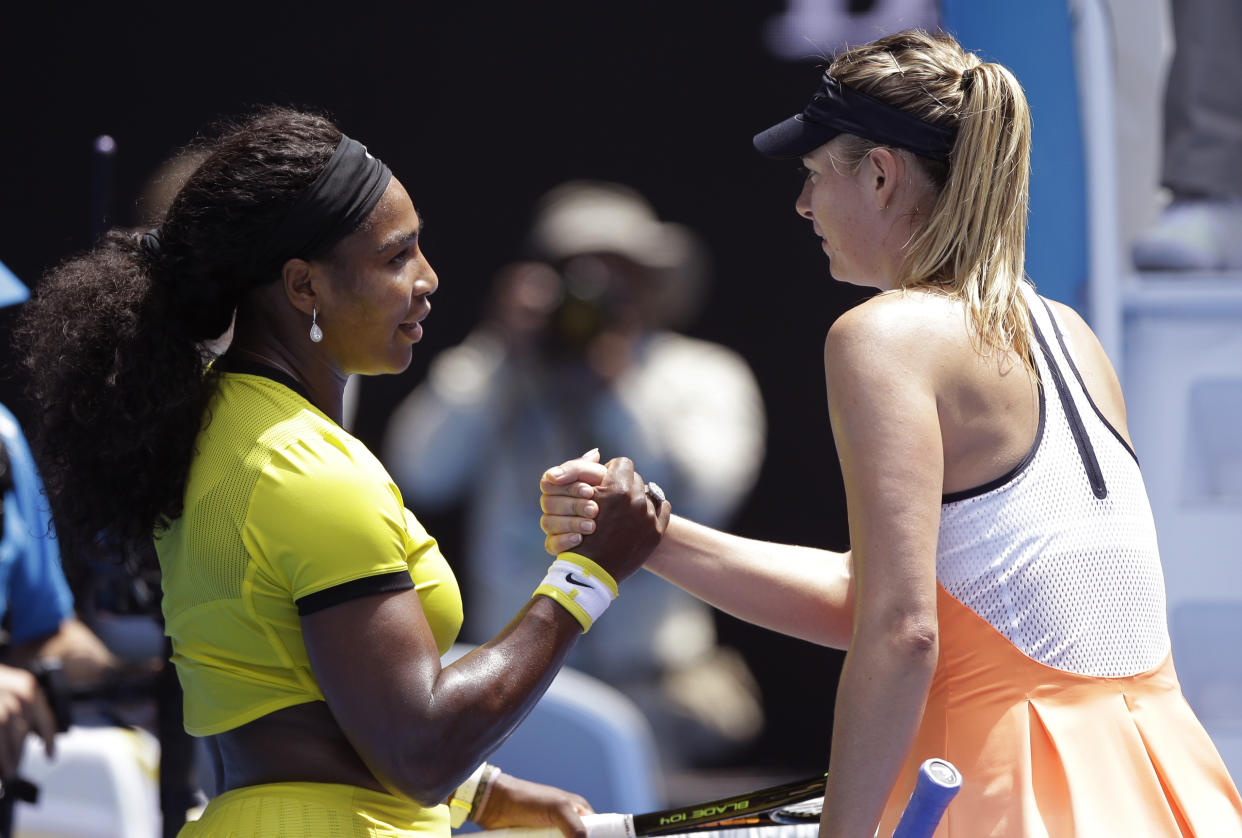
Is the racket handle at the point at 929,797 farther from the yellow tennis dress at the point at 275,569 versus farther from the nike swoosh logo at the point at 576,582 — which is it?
the yellow tennis dress at the point at 275,569

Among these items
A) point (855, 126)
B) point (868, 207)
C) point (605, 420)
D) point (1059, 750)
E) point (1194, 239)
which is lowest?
point (605, 420)

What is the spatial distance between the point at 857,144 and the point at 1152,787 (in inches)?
35.2

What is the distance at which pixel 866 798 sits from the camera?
1.40 metres

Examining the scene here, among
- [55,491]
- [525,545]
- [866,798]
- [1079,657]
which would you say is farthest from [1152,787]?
[525,545]

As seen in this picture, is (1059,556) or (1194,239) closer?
(1059,556)

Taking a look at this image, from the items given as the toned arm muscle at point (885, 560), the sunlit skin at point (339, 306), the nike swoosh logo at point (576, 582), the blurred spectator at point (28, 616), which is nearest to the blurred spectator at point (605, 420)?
the blurred spectator at point (28, 616)

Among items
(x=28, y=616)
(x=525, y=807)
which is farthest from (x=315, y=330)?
(x=28, y=616)

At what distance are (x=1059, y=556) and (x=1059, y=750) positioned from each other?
0.74ft

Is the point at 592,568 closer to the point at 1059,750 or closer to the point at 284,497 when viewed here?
the point at 284,497

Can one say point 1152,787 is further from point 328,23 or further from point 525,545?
point 328,23

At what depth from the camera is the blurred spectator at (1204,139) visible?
3670 millimetres

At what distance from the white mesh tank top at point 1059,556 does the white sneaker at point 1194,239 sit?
2.52m

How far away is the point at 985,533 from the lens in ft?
4.87

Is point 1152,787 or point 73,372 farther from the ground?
point 73,372
